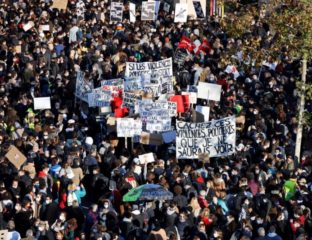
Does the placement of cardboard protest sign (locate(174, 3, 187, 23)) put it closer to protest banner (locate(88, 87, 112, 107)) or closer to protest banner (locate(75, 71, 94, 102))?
protest banner (locate(75, 71, 94, 102))

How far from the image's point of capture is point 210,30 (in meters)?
39.6

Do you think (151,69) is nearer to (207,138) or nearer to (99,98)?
(99,98)

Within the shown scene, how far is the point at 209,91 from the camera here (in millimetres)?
31391

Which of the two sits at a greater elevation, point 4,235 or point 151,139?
point 151,139

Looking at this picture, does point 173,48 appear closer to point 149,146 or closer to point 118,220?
point 149,146

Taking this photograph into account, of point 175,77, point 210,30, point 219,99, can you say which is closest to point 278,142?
point 219,99

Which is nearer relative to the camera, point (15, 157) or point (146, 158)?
point (15, 157)

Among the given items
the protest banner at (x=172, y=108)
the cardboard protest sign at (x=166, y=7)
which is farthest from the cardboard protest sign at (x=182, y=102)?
the cardboard protest sign at (x=166, y=7)

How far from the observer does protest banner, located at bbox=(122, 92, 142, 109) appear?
30.2 metres

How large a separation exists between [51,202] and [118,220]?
1.38 m

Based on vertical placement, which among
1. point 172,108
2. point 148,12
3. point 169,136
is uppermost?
point 148,12

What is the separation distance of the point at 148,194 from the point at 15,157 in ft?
11.9

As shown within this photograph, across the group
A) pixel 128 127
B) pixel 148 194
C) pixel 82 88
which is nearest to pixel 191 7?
pixel 82 88

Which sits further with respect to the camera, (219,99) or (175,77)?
(175,77)
